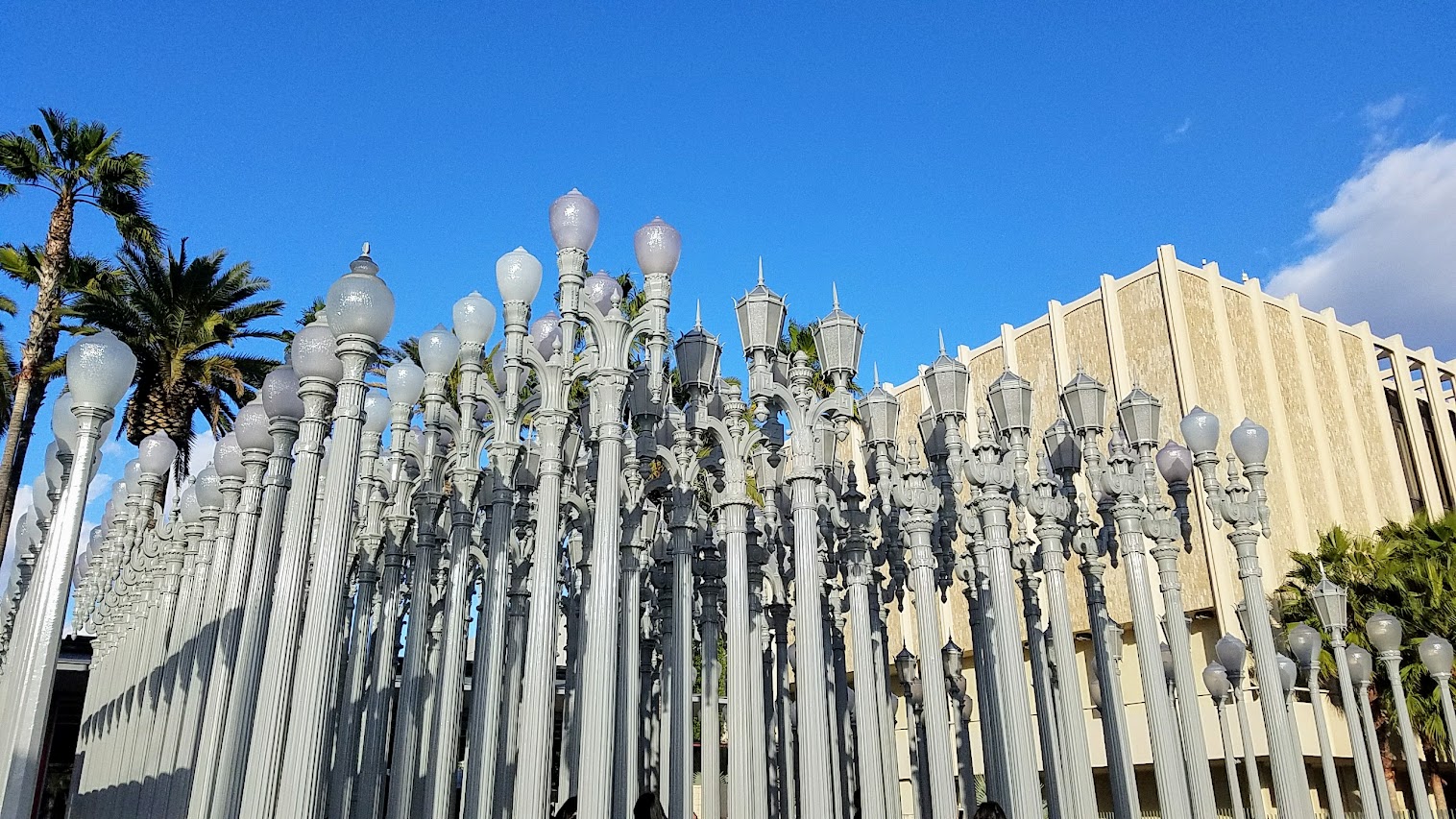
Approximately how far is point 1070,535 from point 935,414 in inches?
131

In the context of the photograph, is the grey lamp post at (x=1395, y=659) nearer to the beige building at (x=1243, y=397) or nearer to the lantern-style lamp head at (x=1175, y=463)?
the lantern-style lamp head at (x=1175, y=463)

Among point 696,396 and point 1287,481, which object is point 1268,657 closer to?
point 696,396

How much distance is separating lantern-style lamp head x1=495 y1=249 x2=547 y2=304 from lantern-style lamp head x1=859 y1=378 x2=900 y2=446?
4797mm

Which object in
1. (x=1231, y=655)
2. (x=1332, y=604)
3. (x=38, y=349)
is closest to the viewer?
(x=1332, y=604)

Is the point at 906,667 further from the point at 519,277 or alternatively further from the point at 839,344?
the point at 519,277

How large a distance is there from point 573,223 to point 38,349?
17.6 metres

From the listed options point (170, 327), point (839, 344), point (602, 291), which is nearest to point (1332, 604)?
point (839, 344)

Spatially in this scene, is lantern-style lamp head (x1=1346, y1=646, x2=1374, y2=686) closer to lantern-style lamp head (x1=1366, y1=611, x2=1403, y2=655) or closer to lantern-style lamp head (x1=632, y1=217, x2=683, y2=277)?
lantern-style lamp head (x1=1366, y1=611, x2=1403, y2=655)

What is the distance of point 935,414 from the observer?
42.4 feet

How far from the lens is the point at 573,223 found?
984 cm

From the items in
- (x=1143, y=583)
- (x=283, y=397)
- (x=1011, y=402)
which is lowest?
(x=1143, y=583)

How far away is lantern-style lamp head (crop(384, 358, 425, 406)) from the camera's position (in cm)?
1275

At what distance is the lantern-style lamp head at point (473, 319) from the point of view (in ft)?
37.1

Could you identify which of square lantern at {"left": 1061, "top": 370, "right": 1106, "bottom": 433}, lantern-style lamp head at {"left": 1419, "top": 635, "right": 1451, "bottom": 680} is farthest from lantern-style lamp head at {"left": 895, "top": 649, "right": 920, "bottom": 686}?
lantern-style lamp head at {"left": 1419, "top": 635, "right": 1451, "bottom": 680}
